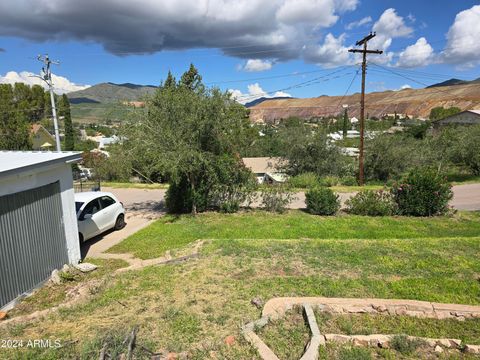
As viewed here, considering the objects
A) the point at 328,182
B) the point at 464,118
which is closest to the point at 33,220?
the point at 328,182

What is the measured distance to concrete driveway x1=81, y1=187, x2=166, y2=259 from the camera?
10411mm

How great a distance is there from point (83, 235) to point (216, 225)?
14.5 ft

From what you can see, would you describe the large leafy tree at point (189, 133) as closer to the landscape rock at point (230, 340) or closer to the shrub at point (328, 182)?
the landscape rock at point (230, 340)

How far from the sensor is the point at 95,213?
10805 millimetres

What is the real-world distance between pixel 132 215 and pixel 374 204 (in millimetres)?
10060

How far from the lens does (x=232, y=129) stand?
13031 millimetres

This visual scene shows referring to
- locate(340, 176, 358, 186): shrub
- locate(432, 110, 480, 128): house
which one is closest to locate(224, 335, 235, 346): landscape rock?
locate(340, 176, 358, 186): shrub

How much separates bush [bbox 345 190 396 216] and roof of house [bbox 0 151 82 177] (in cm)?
1050

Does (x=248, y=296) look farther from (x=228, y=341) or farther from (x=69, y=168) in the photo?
(x=69, y=168)

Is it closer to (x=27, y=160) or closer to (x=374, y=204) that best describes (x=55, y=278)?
(x=27, y=160)

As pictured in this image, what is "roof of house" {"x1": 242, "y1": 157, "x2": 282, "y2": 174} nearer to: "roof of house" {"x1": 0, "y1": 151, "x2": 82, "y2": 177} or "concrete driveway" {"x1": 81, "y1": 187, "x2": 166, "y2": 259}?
"concrete driveway" {"x1": 81, "y1": 187, "x2": 166, "y2": 259}

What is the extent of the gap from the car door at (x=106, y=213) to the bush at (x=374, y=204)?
933cm

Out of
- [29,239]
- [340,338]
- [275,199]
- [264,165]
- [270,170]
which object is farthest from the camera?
[264,165]

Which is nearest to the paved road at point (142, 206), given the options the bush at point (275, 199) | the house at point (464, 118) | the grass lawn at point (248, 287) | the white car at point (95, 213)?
the white car at point (95, 213)
